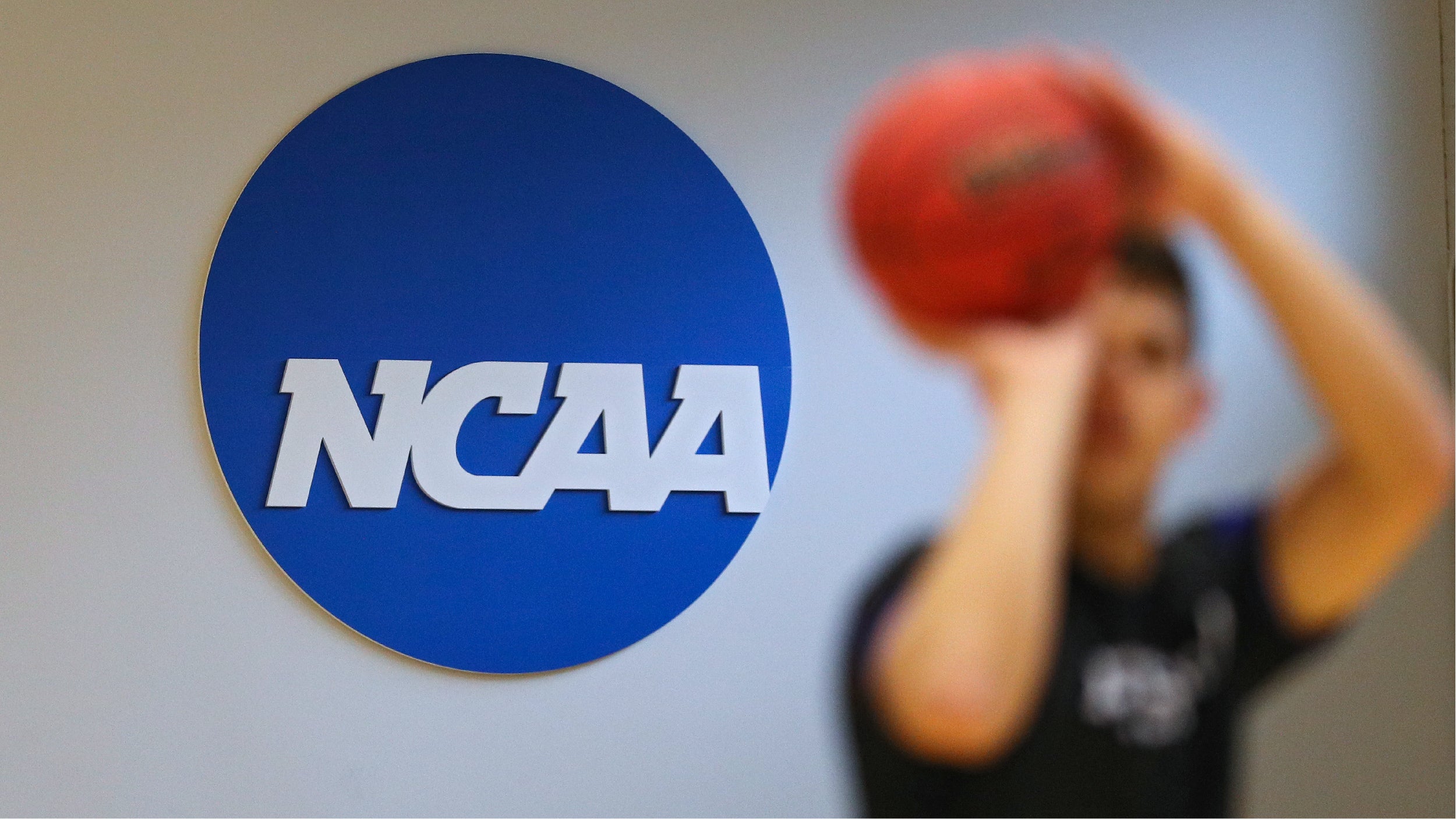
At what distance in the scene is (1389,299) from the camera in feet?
4.34

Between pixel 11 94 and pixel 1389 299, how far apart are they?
6.79 feet

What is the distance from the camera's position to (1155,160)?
1.16 m

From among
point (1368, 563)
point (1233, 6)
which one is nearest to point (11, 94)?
point (1233, 6)

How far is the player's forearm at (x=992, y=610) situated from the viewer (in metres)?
1.06

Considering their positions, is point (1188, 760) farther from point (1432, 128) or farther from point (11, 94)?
point (11, 94)

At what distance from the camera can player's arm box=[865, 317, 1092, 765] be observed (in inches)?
41.9

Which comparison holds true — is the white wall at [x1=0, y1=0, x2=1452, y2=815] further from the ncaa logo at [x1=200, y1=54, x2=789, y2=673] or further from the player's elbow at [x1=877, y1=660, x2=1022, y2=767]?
the player's elbow at [x1=877, y1=660, x2=1022, y2=767]

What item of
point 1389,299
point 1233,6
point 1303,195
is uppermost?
point 1233,6

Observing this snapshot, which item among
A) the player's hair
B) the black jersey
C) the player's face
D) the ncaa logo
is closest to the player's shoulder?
the black jersey

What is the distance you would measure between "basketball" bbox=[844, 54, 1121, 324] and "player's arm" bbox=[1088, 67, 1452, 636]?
6 cm

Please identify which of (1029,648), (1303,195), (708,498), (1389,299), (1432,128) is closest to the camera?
(1029,648)

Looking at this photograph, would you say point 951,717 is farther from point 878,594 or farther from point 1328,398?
point 1328,398

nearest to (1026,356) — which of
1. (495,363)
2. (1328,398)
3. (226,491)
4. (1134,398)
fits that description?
(1134,398)

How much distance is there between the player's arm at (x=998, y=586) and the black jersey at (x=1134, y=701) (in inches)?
1.4
